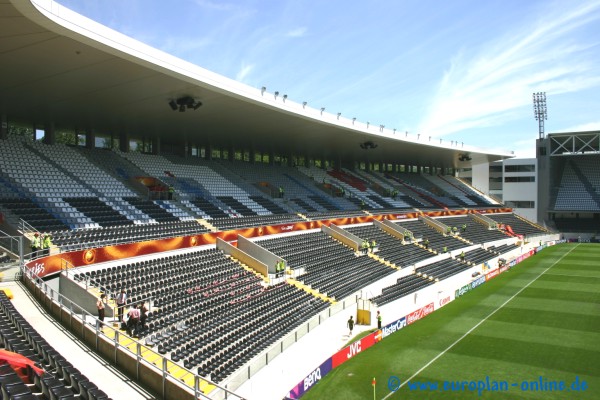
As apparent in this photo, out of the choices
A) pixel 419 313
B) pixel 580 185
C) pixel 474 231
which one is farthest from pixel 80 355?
pixel 580 185

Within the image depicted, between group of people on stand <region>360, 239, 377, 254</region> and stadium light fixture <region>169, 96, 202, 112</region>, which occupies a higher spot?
stadium light fixture <region>169, 96, 202, 112</region>

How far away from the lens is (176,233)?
22297 mm

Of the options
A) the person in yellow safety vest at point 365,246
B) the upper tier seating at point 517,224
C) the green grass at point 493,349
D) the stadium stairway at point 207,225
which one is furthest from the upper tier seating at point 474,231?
the stadium stairway at point 207,225

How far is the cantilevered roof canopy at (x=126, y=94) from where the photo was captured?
14.1 m

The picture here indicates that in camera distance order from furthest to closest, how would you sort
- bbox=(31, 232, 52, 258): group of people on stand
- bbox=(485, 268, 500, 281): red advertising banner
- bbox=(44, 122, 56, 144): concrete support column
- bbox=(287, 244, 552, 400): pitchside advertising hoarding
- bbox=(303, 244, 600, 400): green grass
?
1. bbox=(485, 268, 500, 281): red advertising banner
2. bbox=(44, 122, 56, 144): concrete support column
3. bbox=(31, 232, 52, 258): group of people on stand
4. bbox=(303, 244, 600, 400): green grass
5. bbox=(287, 244, 552, 400): pitchside advertising hoarding

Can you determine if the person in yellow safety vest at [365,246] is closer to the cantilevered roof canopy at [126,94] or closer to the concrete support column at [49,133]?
the cantilevered roof canopy at [126,94]

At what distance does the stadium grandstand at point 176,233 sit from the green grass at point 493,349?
1.86m

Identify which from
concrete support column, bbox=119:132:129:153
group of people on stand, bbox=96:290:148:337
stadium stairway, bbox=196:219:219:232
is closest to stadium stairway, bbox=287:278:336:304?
stadium stairway, bbox=196:219:219:232

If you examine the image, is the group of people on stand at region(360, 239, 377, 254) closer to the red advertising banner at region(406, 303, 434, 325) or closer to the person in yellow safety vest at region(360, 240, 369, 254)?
the person in yellow safety vest at region(360, 240, 369, 254)

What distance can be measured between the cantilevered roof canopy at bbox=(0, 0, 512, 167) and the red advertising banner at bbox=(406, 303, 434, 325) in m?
13.5

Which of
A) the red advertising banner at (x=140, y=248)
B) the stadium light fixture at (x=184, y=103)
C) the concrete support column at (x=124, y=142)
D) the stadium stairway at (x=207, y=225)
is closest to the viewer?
the red advertising banner at (x=140, y=248)

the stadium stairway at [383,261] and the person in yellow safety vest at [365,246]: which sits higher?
the person in yellow safety vest at [365,246]

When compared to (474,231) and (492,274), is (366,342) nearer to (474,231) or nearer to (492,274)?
(492,274)

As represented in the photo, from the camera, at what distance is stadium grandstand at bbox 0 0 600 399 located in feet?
37.9
